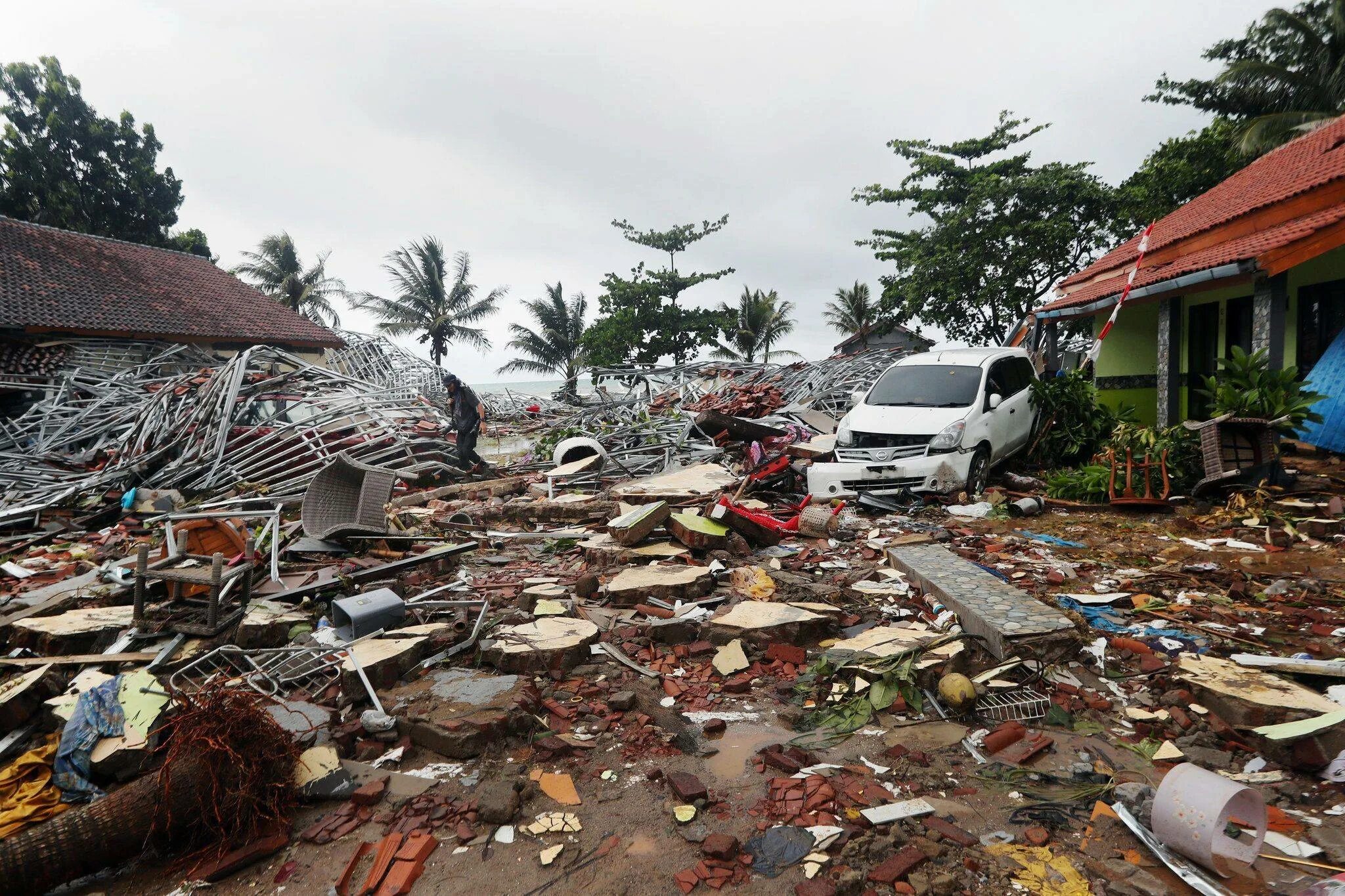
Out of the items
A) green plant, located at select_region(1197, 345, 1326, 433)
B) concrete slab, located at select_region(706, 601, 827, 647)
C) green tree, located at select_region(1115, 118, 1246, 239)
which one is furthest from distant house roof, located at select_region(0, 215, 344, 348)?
green tree, located at select_region(1115, 118, 1246, 239)

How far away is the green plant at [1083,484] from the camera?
811 centimetres

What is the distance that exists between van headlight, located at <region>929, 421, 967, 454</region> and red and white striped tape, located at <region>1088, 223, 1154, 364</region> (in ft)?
9.98

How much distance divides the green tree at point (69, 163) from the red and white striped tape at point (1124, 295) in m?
37.1

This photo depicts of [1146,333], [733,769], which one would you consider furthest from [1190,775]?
[1146,333]

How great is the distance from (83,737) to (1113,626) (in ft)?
18.5

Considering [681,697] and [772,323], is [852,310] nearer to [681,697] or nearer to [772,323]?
[772,323]

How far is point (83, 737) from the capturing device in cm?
305

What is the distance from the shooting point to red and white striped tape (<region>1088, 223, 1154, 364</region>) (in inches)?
394

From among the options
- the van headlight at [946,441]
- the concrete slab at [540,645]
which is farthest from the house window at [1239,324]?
the concrete slab at [540,645]

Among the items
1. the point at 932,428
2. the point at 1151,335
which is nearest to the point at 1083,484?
the point at 932,428

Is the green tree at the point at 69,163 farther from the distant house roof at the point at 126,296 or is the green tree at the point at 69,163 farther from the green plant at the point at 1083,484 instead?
the green plant at the point at 1083,484

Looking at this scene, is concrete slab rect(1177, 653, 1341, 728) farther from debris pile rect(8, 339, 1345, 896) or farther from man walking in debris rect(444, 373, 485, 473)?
man walking in debris rect(444, 373, 485, 473)

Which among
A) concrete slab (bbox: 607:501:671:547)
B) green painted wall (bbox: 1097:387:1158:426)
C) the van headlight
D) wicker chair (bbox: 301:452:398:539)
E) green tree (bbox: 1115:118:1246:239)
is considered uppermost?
green tree (bbox: 1115:118:1246:239)

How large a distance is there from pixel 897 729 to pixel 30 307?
75.5ft
